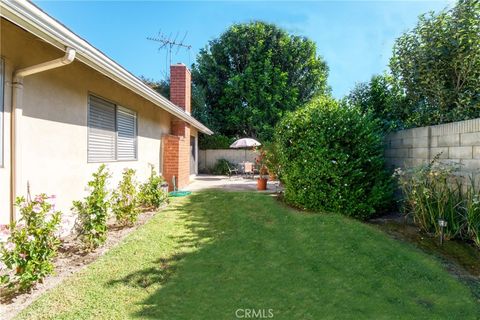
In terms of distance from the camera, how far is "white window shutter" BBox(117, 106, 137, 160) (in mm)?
7375

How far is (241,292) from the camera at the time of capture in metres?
3.60

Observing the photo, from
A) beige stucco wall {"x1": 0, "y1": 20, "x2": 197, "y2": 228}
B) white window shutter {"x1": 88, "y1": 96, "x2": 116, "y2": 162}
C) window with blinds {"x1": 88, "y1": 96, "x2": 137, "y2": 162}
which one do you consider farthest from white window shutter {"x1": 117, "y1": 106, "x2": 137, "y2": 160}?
beige stucco wall {"x1": 0, "y1": 20, "x2": 197, "y2": 228}

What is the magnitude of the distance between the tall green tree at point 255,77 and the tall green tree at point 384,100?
1268 centimetres

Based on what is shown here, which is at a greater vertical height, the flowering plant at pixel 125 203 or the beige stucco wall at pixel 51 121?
the beige stucco wall at pixel 51 121

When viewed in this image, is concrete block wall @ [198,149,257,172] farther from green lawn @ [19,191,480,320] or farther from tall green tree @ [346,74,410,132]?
green lawn @ [19,191,480,320]

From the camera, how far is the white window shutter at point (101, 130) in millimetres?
6000

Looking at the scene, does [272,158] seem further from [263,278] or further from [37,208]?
[37,208]

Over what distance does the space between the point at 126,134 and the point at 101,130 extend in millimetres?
1395

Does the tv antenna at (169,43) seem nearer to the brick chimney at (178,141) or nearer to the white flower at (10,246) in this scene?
the brick chimney at (178,141)

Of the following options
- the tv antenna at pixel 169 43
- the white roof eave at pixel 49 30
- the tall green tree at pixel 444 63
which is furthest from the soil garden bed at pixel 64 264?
the tv antenna at pixel 169 43

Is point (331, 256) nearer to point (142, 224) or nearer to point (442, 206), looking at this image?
point (442, 206)

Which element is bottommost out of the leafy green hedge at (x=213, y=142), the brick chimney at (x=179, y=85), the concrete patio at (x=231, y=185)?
the concrete patio at (x=231, y=185)

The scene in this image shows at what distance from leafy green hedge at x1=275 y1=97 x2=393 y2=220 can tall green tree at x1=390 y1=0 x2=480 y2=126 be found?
1.29 meters

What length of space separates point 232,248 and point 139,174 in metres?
4.86
